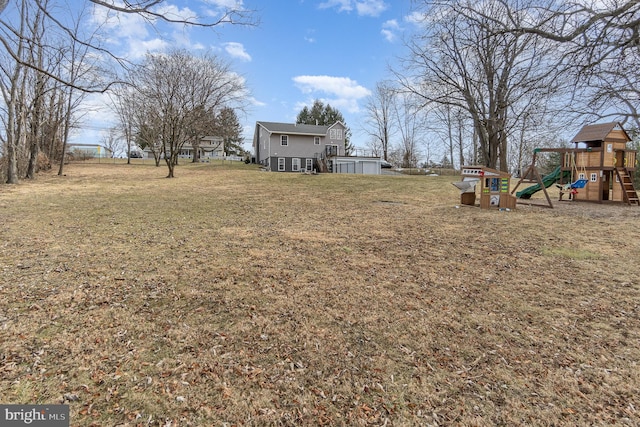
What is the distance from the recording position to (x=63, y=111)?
22.4 metres

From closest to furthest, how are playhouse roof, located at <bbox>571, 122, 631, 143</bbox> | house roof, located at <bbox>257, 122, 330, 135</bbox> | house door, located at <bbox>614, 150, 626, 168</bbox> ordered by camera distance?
1. playhouse roof, located at <bbox>571, 122, 631, 143</bbox>
2. house door, located at <bbox>614, 150, 626, 168</bbox>
3. house roof, located at <bbox>257, 122, 330, 135</bbox>

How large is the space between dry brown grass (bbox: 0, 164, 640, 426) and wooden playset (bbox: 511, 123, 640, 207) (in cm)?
703

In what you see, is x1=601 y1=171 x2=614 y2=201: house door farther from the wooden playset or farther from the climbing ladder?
the climbing ladder

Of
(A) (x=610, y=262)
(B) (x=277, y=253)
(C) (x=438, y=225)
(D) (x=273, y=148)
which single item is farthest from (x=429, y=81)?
(D) (x=273, y=148)

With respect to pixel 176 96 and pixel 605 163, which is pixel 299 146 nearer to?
pixel 176 96

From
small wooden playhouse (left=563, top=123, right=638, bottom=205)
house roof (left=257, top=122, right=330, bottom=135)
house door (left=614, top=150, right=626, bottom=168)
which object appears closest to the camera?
small wooden playhouse (left=563, top=123, right=638, bottom=205)

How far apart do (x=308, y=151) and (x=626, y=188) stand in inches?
1128

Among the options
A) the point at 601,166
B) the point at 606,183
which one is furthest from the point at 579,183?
the point at 606,183

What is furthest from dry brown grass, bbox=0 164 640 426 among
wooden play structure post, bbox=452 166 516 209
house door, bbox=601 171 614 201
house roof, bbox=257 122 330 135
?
house roof, bbox=257 122 330 135

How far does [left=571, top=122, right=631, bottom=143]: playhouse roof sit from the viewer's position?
39.9 feet

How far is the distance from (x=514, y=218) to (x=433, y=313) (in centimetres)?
710

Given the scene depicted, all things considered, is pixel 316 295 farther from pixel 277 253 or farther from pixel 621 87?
pixel 621 87

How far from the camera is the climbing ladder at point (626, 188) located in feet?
40.0

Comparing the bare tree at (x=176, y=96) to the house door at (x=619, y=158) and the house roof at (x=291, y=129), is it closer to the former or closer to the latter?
the house roof at (x=291, y=129)
